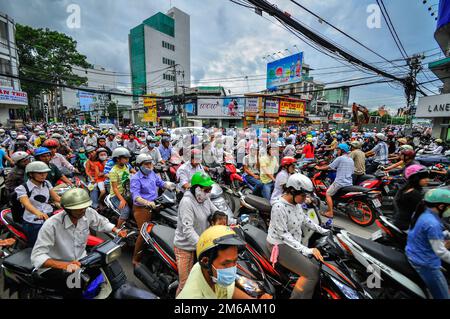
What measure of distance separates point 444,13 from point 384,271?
57.3 ft

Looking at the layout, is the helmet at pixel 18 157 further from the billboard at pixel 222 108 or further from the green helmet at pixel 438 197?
the billboard at pixel 222 108

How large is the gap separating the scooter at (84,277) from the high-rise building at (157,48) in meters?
53.5

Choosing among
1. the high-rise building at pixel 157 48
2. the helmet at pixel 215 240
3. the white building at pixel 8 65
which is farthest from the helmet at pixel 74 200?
the high-rise building at pixel 157 48

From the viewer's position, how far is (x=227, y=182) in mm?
6711

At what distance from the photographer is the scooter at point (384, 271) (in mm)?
2307

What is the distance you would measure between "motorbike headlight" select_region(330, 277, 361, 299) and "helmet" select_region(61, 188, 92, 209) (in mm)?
2658

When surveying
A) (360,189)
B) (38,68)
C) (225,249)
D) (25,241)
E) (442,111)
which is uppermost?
(38,68)

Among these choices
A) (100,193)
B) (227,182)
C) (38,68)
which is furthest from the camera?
(38,68)

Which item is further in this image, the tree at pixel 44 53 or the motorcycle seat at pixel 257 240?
the tree at pixel 44 53

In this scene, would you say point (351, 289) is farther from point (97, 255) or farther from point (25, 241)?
point (25, 241)

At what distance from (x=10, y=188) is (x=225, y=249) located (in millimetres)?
4199

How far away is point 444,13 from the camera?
12.4 m

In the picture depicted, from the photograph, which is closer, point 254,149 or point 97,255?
point 97,255
